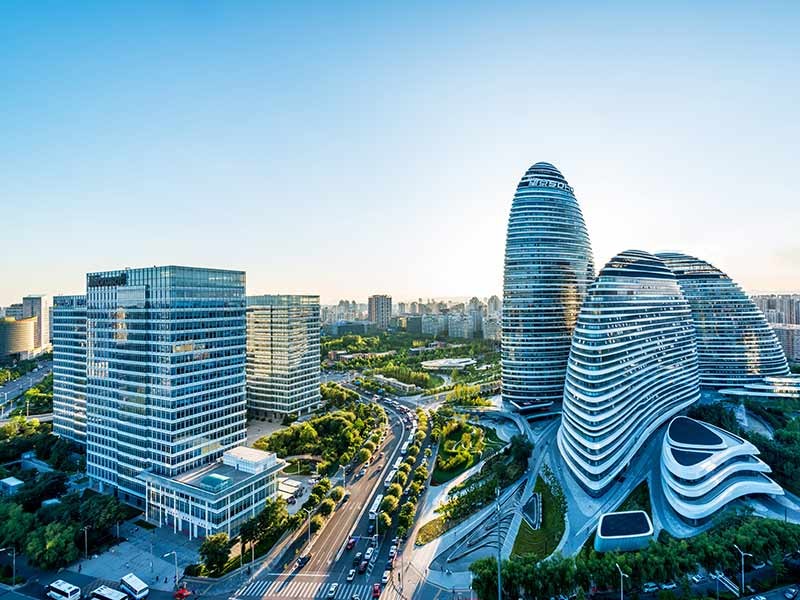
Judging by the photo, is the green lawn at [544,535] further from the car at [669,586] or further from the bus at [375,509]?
the bus at [375,509]

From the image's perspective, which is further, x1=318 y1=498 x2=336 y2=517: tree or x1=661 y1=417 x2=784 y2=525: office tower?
x1=318 y1=498 x2=336 y2=517: tree

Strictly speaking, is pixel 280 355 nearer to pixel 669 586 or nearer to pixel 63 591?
pixel 63 591

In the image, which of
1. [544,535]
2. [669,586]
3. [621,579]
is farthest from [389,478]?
[669,586]

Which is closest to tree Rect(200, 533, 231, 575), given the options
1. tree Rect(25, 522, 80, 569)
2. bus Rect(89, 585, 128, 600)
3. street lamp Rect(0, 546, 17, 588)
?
bus Rect(89, 585, 128, 600)

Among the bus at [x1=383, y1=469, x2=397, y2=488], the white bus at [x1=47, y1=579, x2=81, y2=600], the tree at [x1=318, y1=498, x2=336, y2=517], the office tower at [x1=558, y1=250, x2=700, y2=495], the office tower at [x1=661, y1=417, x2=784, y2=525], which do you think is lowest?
the white bus at [x1=47, y1=579, x2=81, y2=600]

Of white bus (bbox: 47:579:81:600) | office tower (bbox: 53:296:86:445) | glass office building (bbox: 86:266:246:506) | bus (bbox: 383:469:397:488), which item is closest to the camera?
white bus (bbox: 47:579:81:600)

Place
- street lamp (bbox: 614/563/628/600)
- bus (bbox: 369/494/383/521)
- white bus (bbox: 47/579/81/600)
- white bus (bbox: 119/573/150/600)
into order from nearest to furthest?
street lamp (bbox: 614/563/628/600), white bus (bbox: 47/579/81/600), white bus (bbox: 119/573/150/600), bus (bbox: 369/494/383/521)

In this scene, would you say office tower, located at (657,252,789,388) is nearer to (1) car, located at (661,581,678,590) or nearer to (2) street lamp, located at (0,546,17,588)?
(1) car, located at (661,581,678,590)
